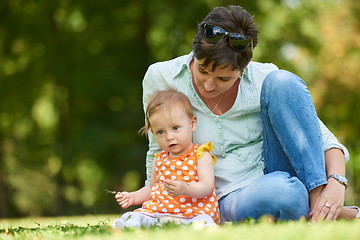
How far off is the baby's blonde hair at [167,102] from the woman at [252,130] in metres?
0.16

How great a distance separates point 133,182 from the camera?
837 inches

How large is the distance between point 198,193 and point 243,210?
1.04ft

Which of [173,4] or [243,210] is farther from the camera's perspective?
[173,4]

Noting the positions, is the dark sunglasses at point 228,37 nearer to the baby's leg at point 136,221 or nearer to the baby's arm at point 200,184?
the baby's arm at point 200,184

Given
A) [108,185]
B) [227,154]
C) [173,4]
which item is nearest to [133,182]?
[108,185]

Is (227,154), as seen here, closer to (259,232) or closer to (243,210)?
(243,210)

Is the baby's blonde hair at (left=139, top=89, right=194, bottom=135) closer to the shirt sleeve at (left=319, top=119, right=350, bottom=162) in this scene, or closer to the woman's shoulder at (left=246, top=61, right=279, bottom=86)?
the woman's shoulder at (left=246, top=61, right=279, bottom=86)

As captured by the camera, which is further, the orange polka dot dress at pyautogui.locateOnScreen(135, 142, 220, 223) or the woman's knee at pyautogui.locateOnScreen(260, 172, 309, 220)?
the orange polka dot dress at pyautogui.locateOnScreen(135, 142, 220, 223)

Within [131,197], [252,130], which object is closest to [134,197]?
[131,197]

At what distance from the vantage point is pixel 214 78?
4.10 meters

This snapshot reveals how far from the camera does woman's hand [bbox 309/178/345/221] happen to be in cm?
391

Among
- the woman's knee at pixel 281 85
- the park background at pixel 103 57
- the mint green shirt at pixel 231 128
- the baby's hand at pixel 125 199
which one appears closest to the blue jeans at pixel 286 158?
the woman's knee at pixel 281 85

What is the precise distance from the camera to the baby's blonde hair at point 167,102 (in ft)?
13.9

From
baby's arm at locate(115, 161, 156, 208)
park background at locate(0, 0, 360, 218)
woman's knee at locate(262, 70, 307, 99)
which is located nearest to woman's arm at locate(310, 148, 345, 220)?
woman's knee at locate(262, 70, 307, 99)
